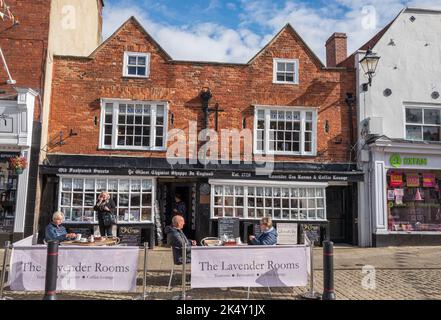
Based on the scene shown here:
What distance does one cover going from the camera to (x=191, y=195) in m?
14.5

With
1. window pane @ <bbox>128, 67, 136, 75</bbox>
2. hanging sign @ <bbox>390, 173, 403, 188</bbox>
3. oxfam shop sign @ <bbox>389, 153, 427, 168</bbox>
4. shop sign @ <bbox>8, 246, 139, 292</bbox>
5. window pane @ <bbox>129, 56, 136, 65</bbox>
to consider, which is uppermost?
window pane @ <bbox>129, 56, 136, 65</bbox>

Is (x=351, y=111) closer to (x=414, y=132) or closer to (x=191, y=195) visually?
(x=414, y=132)

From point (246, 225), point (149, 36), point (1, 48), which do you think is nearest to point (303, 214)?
point (246, 225)

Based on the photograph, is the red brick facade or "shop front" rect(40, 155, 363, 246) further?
the red brick facade

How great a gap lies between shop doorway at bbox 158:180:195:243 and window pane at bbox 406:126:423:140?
8.05m

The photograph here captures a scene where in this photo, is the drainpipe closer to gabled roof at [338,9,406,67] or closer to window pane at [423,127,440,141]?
gabled roof at [338,9,406,67]

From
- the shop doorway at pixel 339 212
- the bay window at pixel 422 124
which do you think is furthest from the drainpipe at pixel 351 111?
Answer: the bay window at pixel 422 124

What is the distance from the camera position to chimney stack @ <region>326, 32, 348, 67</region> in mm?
17359

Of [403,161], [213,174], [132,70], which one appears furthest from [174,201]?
[403,161]

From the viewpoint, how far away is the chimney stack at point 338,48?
1736cm

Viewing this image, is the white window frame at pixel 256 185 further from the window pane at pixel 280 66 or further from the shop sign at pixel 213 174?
the window pane at pixel 280 66

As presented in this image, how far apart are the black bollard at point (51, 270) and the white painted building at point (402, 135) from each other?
10.7m

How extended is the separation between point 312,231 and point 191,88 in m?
6.45

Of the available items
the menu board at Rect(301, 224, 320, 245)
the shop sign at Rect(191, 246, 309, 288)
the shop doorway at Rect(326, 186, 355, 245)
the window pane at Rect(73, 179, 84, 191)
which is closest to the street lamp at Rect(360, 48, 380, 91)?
the shop doorway at Rect(326, 186, 355, 245)
